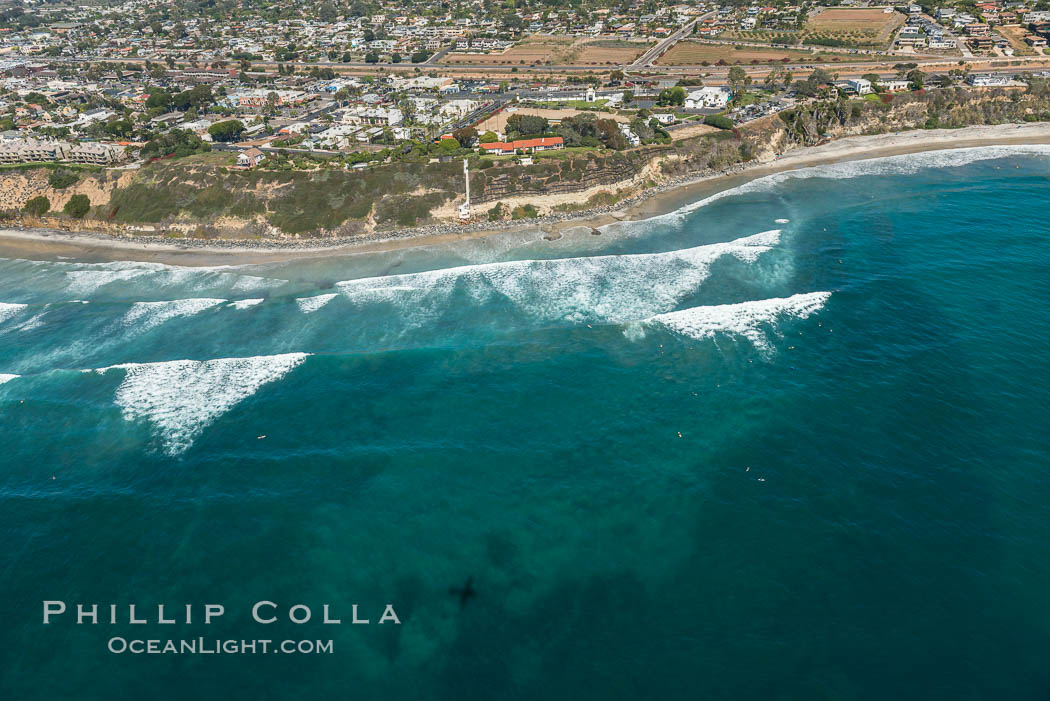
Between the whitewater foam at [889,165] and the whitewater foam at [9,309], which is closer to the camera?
the whitewater foam at [9,309]

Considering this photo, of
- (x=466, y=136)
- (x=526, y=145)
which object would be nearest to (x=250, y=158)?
(x=466, y=136)

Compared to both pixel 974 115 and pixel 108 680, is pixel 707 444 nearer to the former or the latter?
pixel 108 680

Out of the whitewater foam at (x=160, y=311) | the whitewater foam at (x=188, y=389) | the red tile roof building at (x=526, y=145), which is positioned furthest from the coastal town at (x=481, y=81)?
the whitewater foam at (x=188, y=389)

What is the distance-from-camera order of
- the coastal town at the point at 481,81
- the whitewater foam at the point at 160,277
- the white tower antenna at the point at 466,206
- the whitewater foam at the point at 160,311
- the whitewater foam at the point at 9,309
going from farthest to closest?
the coastal town at the point at 481,81 < the white tower antenna at the point at 466,206 < the whitewater foam at the point at 160,277 < the whitewater foam at the point at 9,309 < the whitewater foam at the point at 160,311

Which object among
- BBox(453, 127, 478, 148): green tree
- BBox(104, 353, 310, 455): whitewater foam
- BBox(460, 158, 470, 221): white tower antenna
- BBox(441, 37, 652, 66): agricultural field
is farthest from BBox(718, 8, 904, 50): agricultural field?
BBox(104, 353, 310, 455): whitewater foam

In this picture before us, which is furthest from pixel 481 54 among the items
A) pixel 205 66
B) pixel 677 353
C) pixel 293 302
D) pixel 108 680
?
pixel 108 680

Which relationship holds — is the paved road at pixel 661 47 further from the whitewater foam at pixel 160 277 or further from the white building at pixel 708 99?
the whitewater foam at pixel 160 277

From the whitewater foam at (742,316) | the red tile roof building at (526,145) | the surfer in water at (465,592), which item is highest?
the red tile roof building at (526,145)
